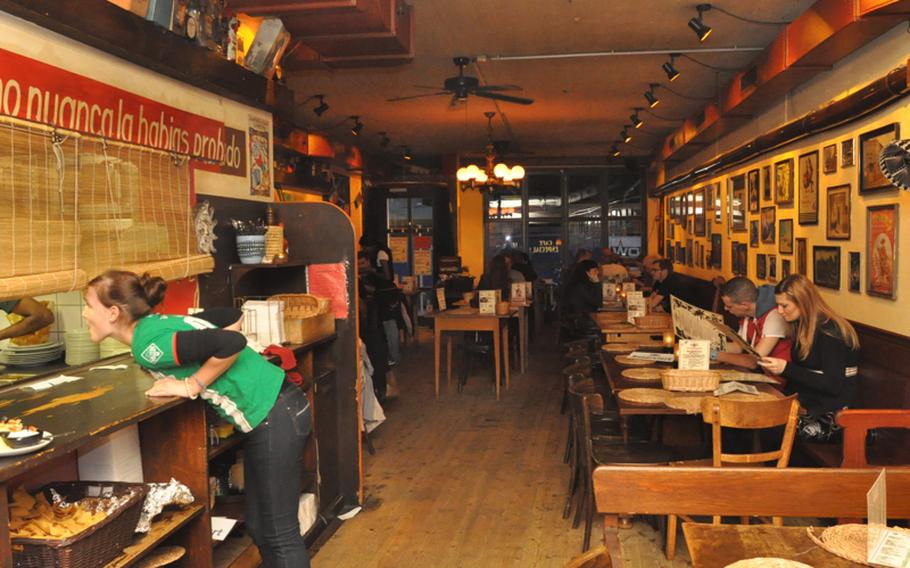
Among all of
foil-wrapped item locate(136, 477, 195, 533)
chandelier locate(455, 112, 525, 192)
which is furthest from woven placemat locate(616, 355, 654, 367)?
chandelier locate(455, 112, 525, 192)

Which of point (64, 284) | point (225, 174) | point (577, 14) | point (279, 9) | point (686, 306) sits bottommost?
point (686, 306)

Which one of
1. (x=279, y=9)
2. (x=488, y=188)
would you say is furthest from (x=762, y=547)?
(x=488, y=188)

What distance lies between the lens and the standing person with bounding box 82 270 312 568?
2840 millimetres

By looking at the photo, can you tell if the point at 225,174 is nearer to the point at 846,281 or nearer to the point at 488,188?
the point at 846,281

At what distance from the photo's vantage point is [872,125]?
5.52 metres

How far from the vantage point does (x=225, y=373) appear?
10.3 ft

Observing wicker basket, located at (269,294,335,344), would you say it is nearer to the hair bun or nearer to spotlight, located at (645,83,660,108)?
the hair bun

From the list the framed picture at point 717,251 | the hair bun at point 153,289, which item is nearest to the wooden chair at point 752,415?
the hair bun at point 153,289

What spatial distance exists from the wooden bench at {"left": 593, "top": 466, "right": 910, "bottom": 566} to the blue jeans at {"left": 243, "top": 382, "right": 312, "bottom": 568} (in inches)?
59.5

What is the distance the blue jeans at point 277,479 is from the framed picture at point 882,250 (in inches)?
155

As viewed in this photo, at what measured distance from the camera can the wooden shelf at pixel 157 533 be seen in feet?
8.88

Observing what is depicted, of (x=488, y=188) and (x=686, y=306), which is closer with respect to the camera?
(x=686, y=306)

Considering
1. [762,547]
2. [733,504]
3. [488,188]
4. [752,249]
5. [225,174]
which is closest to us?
[762,547]

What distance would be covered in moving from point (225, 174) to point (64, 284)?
5.57ft
